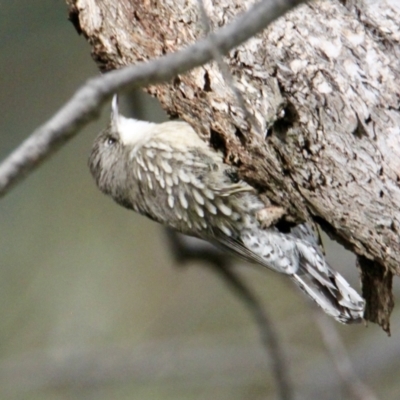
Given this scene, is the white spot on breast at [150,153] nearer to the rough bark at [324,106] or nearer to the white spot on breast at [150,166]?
the white spot on breast at [150,166]

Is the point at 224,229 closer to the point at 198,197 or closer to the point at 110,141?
the point at 198,197

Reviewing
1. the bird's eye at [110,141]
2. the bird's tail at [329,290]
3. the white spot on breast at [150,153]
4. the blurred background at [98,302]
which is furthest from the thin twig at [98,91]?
the blurred background at [98,302]

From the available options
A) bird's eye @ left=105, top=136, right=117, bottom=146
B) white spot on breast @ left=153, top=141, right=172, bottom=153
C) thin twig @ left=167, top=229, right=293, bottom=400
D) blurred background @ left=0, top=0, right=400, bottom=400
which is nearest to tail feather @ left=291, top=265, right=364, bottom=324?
thin twig @ left=167, top=229, right=293, bottom=400

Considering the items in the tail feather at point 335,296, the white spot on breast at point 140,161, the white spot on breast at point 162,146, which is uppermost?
the white spot on breast at point 162,146

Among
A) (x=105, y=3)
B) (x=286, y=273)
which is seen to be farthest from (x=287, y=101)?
(x=286, y=273)

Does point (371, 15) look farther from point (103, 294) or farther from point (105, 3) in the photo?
point (103, 294)

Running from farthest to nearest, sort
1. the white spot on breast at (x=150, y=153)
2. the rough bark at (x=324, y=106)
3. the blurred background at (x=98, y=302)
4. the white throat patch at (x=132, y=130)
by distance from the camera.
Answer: the blurred background at (x=98, y=302) < the white throat patch at (x=132, y=130) < the white spot on breast at (x=150, y=153) < the rough bark at (x=324, y=106)

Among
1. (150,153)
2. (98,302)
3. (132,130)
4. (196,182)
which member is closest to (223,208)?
(196,182)
